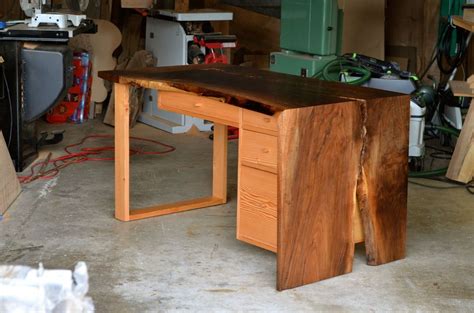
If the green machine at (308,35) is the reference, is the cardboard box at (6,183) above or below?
below

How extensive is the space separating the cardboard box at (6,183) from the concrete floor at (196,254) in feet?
0.16

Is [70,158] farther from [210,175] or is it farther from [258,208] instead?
[258,208]

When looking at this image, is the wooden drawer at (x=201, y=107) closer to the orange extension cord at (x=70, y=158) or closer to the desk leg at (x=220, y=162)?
the desk leg at (x=220, y=162)

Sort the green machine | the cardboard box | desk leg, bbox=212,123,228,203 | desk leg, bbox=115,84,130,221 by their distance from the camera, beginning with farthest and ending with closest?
the green machine
desk leg, bbox=212,123,228,203
the cardboard box
desk leg, bbox=115,84,130,221

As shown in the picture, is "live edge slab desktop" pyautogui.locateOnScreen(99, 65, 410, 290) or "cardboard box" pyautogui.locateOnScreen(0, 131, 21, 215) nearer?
"live edge slab desktop" pyautogui.locateOnScreen(99, 65, 410, 290)

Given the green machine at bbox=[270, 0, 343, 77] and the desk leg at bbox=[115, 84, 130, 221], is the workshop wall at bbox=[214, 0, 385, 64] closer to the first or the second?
the green machine at bbox=[270, 0, 343, 77]

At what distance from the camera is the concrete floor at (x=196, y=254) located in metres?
3.26

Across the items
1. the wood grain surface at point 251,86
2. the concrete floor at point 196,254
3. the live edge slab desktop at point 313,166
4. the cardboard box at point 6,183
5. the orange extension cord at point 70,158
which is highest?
the wood grain surface at point 251,86

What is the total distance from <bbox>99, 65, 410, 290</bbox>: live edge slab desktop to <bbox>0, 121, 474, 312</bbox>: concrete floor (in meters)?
0.13

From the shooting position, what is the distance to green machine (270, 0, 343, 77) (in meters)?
5.64

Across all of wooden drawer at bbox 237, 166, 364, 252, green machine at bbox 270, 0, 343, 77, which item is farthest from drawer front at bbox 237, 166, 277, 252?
green machine at bbox 270, 0, 343, 77

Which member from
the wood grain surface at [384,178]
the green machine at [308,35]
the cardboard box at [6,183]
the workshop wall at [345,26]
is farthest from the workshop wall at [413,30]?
the cardboard box at [6,183]

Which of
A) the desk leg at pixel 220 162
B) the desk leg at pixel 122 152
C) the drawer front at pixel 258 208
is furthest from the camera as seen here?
the desk leg at pixel 220 162

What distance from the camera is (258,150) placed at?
11.2 ft
